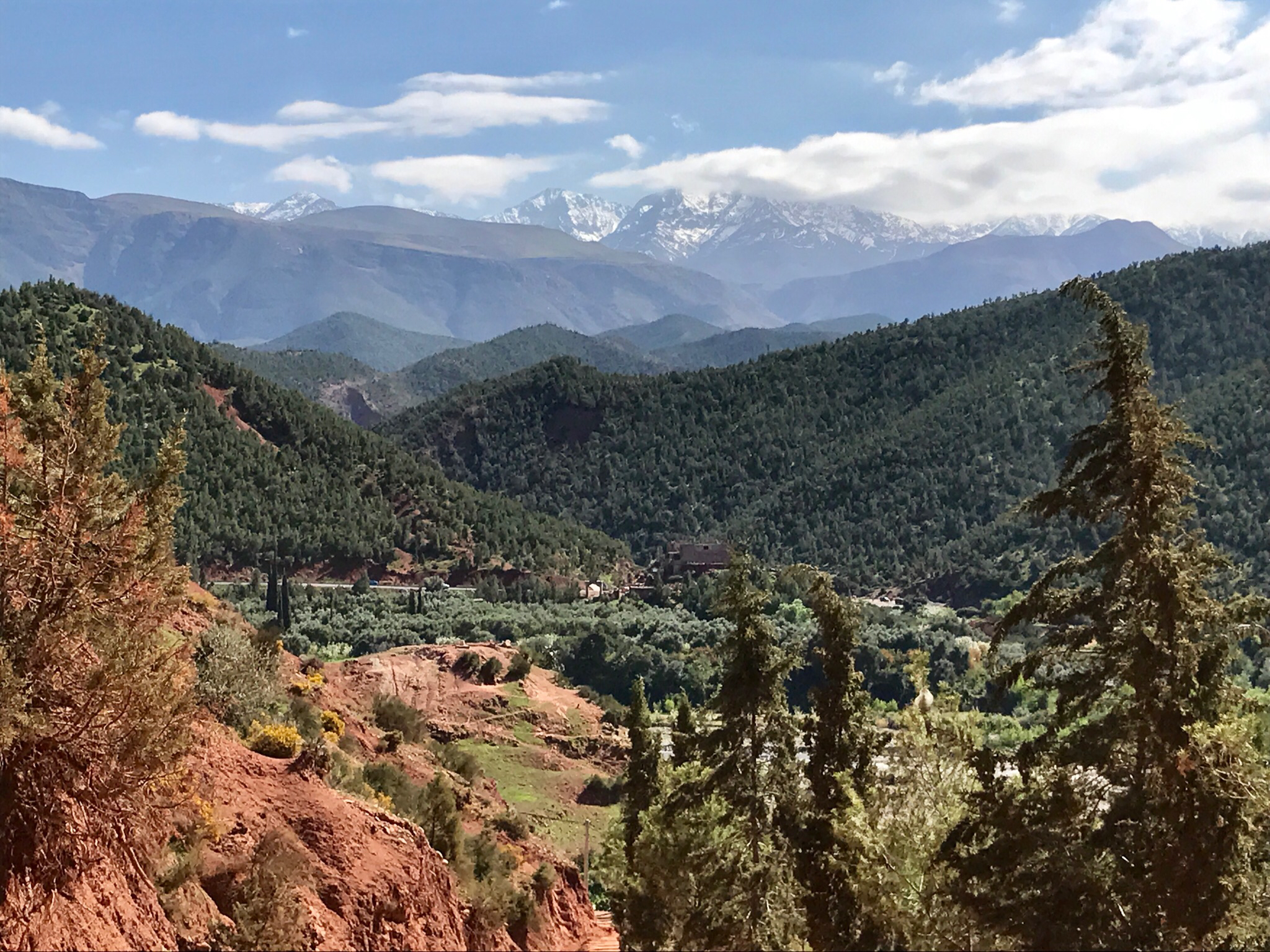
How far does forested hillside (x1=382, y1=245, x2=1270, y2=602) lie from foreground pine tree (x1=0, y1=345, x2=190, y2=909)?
77.1 metres

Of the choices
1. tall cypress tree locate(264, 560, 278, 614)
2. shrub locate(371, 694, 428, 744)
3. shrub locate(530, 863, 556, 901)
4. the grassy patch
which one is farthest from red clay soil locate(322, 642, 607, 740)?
shrub locate(530, 863, 556, 901)

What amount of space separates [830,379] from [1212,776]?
123119mm

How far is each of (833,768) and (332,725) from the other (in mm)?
10664

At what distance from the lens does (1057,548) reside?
84.1m

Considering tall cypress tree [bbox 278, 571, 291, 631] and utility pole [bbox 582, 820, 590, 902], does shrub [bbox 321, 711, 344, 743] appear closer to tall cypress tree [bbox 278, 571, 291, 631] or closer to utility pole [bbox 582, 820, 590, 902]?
utility pole [bbox 582, 820, 590, 902]

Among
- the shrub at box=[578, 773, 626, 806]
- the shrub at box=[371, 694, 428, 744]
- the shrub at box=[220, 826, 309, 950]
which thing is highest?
the shrub at box=[220, 826, 309, 950]

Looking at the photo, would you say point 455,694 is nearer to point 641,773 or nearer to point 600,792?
point 600,792

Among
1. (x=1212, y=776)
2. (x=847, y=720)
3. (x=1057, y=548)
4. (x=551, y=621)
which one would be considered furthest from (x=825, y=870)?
(x=1057, y=548)

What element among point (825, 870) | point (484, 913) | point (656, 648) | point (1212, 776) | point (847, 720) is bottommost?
point (656, 648)

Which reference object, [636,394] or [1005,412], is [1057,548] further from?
[636,394]

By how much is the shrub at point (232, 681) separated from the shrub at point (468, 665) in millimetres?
27045

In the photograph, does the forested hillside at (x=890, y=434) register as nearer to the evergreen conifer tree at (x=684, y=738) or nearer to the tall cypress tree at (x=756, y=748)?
the evergreen conifer tree at (x=684, y=738)

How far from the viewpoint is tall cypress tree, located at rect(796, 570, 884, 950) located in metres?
13.5

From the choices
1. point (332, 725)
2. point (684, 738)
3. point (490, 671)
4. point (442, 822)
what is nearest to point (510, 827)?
point (332, 725)
